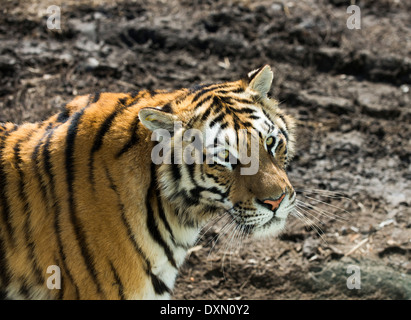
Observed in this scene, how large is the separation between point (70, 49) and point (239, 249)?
95.4 inches

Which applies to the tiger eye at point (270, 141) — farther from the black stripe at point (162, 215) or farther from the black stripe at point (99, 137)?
the black stripe at point (99, 137)

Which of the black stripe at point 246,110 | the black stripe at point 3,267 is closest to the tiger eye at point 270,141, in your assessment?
the black stripe at point 246,110

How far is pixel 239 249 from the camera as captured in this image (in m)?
3.53

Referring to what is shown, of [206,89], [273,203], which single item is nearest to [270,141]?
[273,203]

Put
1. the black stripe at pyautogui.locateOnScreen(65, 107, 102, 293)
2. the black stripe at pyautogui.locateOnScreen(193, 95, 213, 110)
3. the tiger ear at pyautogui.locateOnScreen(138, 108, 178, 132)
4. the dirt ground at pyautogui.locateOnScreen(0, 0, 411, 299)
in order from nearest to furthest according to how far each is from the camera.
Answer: the tiger ear at pyautogui.locateOnScreen(138, 108, 178, 132)
the black stripe at pyautogui.locateOnScreen(65, 107, 102, 293)
the black stripe at pyautogui.locateOnScreen(193, 95, 213, 110)
the dirt ground at pyautogui.locateOnScreen(0, 0, 411, 299)

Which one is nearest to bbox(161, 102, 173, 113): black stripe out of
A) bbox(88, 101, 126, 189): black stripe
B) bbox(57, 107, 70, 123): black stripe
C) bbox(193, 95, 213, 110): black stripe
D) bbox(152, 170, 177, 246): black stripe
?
bbox(193, 95, 213, 110): black stripe

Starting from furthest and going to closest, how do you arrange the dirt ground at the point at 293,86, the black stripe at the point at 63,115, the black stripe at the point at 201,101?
the dirt ground at the point at 293,86 → the black stripe at the point at 63,115 → the black stripe at the point at 201,101

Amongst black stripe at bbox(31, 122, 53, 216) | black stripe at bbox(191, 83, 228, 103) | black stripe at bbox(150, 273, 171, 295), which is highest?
black stripe at bbox(191, 83, 228, 103)

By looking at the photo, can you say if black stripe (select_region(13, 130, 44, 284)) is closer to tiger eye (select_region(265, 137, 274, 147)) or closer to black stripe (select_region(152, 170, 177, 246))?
black stripe (select_region(152, 170, 177, 246))

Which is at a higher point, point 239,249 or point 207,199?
point 207,199

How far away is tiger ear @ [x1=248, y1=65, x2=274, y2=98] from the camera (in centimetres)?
Result: 256

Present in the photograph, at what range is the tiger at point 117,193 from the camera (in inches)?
91.0

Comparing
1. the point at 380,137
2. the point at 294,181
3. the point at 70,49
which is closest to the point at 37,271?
the point at 294,181

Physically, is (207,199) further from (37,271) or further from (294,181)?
(294,181)
